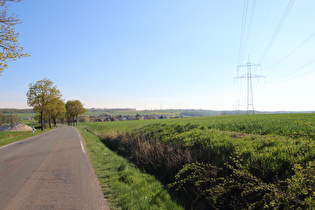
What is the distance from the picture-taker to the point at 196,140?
7.46 meters

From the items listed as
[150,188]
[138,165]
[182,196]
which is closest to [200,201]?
[182,196]

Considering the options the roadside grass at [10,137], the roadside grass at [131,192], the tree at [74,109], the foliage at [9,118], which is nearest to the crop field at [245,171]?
the roadside grass at [131,192]

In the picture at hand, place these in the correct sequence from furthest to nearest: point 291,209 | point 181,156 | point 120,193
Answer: point 181,156, point 120,193, point 291,209

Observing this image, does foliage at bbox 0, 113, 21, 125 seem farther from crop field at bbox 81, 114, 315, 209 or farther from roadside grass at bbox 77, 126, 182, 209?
crop field at bbox 81, 114, 315, 209

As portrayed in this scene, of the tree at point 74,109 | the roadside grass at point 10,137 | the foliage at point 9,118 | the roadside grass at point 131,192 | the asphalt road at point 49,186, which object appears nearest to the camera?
the asphalt road at point 49,186

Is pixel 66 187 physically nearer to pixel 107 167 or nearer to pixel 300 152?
pixel 107 167

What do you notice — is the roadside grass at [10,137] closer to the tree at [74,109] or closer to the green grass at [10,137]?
the green grass at [10,137]

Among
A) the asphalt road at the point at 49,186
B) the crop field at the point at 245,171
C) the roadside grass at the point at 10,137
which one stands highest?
the crop field at the point at 245,171

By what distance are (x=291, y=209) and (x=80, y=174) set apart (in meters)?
6.27

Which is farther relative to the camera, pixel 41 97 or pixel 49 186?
pixel 41 97

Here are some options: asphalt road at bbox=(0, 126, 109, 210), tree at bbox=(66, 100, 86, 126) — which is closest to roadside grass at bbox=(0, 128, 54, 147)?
asphalt road at bbox=(0, 126, 109, 210)

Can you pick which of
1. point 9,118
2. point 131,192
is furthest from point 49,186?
point 9,118

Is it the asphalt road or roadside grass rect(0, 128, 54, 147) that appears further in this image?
roadside grass rect(0, 128, 54, 147)

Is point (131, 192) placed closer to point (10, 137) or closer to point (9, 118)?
point (10, 137)
